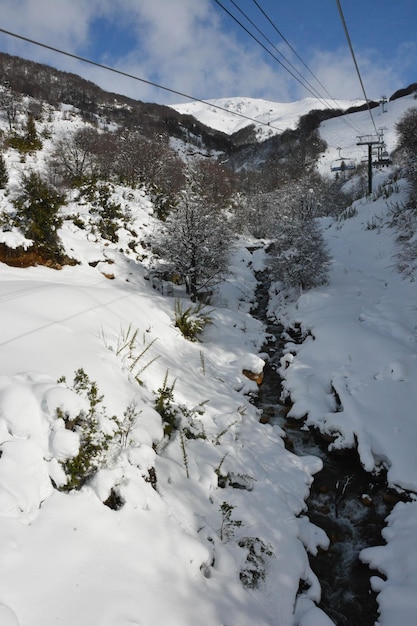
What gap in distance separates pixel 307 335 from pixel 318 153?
61.6 meters

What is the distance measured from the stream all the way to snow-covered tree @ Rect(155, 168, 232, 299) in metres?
5.51

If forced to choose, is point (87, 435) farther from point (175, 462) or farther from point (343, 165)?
point (343, 165)

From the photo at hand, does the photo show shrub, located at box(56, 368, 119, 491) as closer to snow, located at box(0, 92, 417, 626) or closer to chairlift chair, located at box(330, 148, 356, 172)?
snow, located at box(0, 92, 417, 626)

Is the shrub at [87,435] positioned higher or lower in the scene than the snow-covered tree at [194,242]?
lower

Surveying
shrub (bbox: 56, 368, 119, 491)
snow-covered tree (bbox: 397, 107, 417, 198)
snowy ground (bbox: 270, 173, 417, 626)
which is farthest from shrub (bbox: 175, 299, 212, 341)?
snow-covered tree (bbox: 397, 107, 417, 198)

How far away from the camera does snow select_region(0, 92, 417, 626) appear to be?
266 cm

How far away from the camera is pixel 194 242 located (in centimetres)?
1091

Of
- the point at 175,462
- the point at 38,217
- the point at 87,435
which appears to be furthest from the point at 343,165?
the point at 87,435

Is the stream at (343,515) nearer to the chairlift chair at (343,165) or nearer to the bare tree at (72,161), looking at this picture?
the bare tree at (72,161)

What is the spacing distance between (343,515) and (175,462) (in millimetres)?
2570

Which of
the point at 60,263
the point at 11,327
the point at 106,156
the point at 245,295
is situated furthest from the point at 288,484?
the point at 106,156

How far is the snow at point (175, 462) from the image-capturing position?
2662mm

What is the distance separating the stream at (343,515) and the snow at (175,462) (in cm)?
18

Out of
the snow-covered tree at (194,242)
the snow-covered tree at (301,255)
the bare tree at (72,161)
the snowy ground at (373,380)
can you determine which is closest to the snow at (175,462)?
the snowy ground at (373,380)
